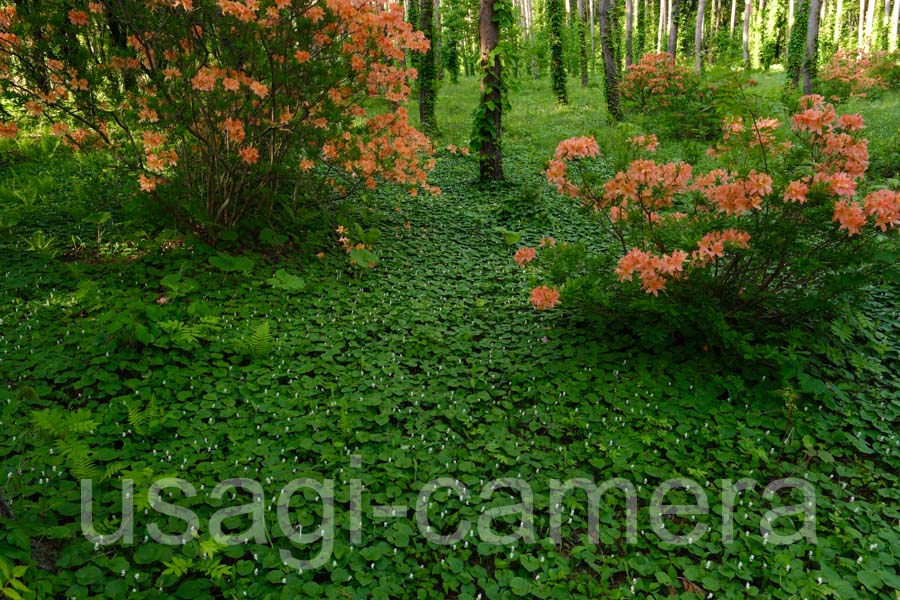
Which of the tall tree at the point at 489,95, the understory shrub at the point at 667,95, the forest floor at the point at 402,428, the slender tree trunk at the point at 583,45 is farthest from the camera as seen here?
the slender tree trunk at the point at 583,45

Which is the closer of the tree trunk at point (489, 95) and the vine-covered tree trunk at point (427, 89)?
the tree trunk at point (489, 95)

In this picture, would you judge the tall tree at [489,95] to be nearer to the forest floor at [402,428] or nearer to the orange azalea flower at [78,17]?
the forest floor at [402,428]

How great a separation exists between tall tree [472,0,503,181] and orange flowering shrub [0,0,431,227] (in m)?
3.30

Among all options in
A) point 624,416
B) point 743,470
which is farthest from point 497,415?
point 743,470

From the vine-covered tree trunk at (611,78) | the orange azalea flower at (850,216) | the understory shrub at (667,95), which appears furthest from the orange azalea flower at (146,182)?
the vine-covered tree trunk at (611,78)

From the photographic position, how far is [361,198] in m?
8.17

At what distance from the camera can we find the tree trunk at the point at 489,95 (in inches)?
352

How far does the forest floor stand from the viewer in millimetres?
2564

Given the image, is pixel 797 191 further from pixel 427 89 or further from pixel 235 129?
pixel 427 89

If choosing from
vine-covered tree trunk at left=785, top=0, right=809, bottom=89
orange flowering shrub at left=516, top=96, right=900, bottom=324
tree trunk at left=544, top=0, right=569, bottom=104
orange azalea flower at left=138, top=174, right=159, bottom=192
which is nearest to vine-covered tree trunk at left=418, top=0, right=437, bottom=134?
tree trunk at left=544, top=0, right=569, bottom=104

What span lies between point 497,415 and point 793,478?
6.41 feet

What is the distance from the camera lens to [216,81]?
4.93m

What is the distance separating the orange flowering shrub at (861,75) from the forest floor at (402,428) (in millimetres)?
18522

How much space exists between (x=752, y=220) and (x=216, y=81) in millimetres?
5037
